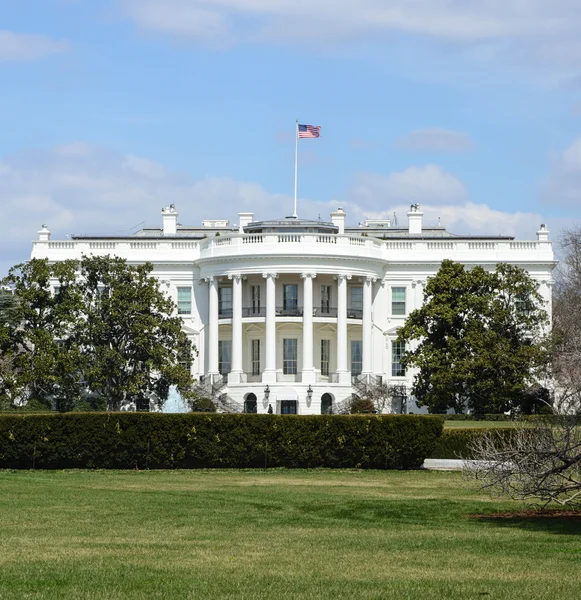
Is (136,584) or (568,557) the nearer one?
→ (136,584)

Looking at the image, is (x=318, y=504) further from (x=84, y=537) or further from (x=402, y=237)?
(x=402, y=237)

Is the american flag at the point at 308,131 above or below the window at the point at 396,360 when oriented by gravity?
above

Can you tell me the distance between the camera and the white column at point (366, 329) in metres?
73.2

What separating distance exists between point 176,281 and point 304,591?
6293cm

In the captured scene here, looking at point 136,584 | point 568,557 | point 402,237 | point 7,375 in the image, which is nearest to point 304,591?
point 136,584

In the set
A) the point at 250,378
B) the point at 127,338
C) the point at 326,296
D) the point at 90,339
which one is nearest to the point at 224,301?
the point at 250,378

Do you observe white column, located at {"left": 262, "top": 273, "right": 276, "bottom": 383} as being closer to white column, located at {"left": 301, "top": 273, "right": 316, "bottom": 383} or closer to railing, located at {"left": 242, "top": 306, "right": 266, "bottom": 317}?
railing, located at {"left": 242, "top": 306, "right": 266, "bottom": 317}

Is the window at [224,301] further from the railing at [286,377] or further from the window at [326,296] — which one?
the window at [326,296]

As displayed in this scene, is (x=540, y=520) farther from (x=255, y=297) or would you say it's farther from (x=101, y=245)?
(x=101, y=245)

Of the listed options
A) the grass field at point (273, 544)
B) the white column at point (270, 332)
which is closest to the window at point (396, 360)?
the white column at point (270, 332)

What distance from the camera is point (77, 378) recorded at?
64.1 m

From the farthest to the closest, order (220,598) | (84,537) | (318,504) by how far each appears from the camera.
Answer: (318,504)
(84,537)
(220,598)

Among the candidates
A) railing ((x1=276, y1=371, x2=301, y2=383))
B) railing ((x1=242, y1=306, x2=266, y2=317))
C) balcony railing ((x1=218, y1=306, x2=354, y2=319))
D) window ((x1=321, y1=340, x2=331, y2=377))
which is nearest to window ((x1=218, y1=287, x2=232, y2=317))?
balcony railing ((x1=218, y1=306, x2=354, y2=319))

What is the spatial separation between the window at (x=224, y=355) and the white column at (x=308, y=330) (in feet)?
16.6
